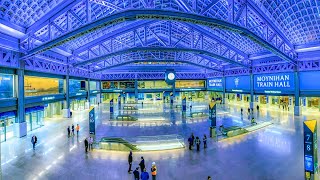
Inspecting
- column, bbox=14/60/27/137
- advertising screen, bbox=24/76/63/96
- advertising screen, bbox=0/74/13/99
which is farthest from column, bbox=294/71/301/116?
advertising screen, bbox=0/74/13/99

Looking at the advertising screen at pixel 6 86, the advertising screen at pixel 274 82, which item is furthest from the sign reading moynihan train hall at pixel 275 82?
the advertising screen at pixel 6 86

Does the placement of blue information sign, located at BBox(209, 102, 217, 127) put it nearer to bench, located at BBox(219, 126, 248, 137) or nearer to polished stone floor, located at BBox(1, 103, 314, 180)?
bench, located at BBox(219, 126, 248, 137)

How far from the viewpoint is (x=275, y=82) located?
124ft

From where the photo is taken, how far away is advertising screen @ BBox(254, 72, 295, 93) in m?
35.2

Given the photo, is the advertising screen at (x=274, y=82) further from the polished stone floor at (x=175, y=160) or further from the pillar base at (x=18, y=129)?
the pillar base at (x=18, y=129)

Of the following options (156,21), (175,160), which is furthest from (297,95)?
(175,160)

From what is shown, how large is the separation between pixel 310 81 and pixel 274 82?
648cm

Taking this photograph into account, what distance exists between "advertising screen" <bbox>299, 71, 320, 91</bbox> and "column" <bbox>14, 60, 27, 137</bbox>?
41240 millimetres

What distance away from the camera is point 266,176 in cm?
1173

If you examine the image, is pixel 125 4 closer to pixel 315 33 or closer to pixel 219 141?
pixel 219 141

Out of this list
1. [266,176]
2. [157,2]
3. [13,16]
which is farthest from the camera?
[157,2]

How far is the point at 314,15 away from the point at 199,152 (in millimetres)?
22888

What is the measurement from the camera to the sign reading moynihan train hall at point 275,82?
115 feet

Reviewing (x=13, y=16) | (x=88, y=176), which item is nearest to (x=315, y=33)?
(x=88, y=176)
